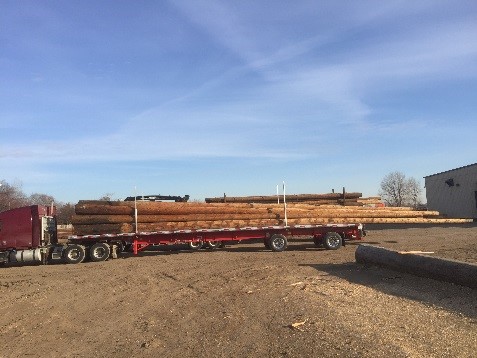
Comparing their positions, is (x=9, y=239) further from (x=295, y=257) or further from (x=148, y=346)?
(x=148, y=346)

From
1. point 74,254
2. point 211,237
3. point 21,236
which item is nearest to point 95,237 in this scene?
point 74,254

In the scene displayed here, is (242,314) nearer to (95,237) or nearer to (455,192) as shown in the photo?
(95,237)

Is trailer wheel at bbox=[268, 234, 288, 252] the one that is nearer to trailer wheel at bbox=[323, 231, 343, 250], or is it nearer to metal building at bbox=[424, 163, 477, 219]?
trailer wheel at bbox=[323, 231, 343, 250]

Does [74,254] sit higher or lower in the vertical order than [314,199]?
lower

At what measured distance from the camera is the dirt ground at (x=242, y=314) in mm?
6246

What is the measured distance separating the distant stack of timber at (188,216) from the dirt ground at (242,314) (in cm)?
479

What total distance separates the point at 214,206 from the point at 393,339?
14870 millimetres

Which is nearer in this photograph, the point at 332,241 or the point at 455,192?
the point at 332,241

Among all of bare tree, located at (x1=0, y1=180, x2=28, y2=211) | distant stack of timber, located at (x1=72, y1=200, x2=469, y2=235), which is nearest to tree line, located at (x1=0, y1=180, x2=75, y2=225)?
bare tree, located at (x1=0, y1=180, x2=28, y2=211)

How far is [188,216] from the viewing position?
2019 cm

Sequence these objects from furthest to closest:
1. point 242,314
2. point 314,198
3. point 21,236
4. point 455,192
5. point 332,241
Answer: point 455,192 < point 314,198 < point 332,241 < point 21,236 < point 242,314

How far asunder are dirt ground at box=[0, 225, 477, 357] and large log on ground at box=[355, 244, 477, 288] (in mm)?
188

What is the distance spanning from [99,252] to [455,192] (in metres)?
28.9

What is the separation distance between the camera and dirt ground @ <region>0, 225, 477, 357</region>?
625 centimetres
